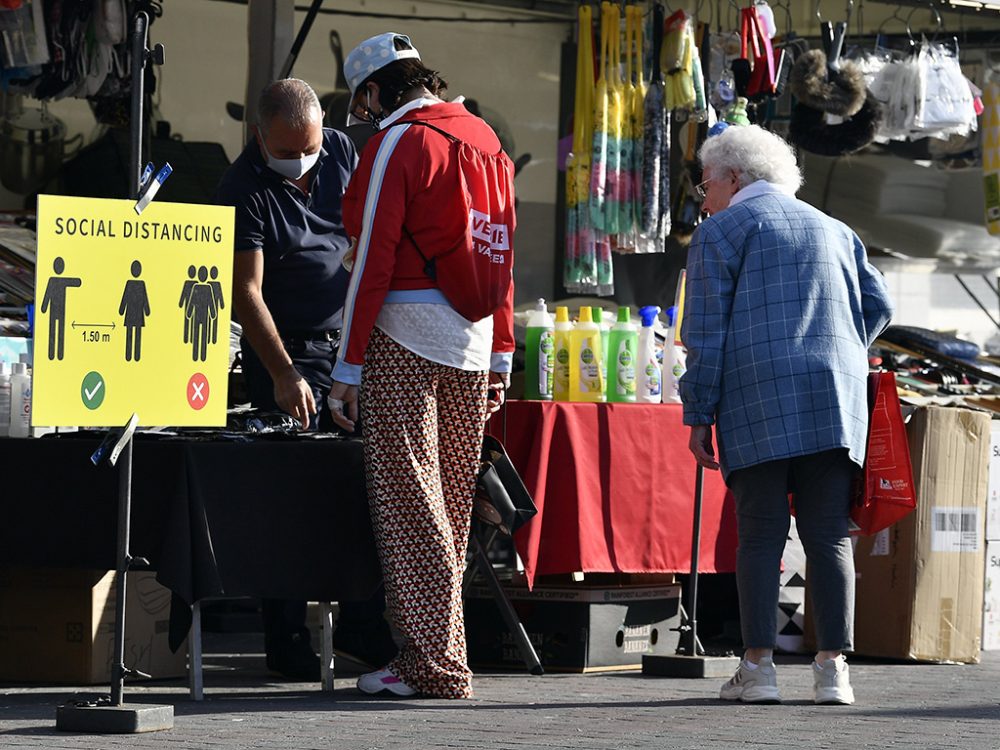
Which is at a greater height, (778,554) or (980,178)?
(980,178)

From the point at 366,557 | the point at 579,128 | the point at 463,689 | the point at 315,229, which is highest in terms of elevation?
the point at 579,128

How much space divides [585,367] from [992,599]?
6.37 feet

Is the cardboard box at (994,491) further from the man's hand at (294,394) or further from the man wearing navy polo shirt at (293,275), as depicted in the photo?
the man's hand at (294,394)

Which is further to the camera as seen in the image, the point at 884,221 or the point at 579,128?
the point at 884,221

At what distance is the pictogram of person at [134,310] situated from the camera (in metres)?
4.46

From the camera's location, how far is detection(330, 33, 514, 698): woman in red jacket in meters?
5.17

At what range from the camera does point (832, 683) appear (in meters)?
5.38

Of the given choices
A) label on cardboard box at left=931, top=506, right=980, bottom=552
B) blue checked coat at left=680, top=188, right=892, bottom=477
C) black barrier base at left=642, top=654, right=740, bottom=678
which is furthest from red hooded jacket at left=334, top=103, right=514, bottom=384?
label on cardboard box at left=931, top=506, right=980, bottom=552

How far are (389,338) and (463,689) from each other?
39.2 inches

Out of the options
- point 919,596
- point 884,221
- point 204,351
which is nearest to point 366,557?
point 204,351

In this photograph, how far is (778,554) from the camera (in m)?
5.41

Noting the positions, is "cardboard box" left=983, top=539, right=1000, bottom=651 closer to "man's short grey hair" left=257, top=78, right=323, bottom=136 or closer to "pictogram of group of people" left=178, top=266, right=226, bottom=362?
"man's short grey hair" left=257, top=78, right=323, bottom=136

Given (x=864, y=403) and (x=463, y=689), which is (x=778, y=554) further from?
(x=463, y=689)

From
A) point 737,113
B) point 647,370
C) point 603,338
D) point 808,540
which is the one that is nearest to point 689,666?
point 808,540
